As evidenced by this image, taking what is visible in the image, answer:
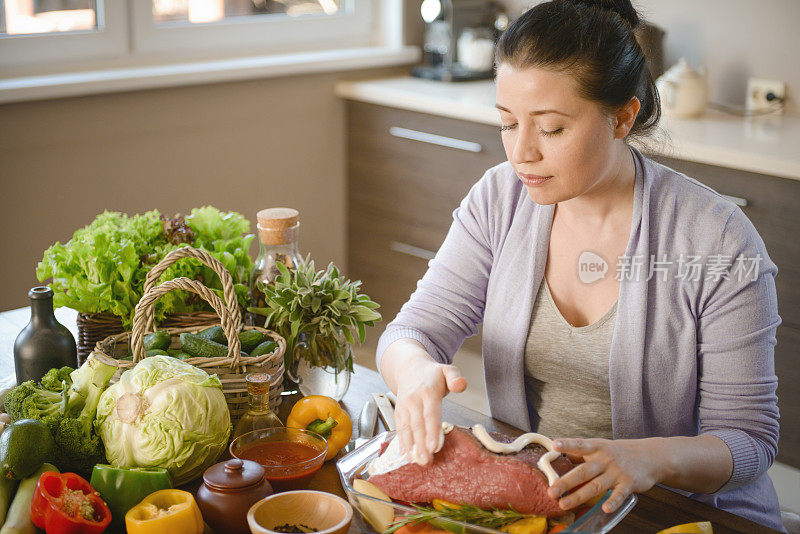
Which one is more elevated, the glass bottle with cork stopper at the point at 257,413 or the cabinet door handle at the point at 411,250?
the glass bottle with cork stopper at the point at 257,413

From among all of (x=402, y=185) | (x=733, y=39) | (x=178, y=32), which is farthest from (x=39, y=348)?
(x=733, y=39)

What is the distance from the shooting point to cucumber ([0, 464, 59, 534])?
38.7 inches

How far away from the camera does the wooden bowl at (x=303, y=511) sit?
96cm

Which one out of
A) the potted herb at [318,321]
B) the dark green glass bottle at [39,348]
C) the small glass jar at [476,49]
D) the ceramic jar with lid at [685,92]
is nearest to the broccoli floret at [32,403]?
the dark green glass bottle at [39,348]

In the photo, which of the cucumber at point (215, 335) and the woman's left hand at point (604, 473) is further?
the cucumber at point (215, 335)

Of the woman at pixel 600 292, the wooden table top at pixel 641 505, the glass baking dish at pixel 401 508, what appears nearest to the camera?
the glass baking dish at pixel 401 508

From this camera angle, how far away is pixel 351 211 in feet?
10.8

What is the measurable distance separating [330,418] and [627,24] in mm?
764

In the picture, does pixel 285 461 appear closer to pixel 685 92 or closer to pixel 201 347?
pixel 201 347

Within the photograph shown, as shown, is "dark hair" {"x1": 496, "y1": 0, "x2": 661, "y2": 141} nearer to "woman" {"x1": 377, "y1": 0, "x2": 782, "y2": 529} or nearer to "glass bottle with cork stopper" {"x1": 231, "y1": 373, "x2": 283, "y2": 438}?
"woman" {"x1": 377, "y1": 0, "x2": 782, "y2": 529}

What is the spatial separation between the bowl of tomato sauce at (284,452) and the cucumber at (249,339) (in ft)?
0.56

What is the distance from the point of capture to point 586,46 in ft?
4.30

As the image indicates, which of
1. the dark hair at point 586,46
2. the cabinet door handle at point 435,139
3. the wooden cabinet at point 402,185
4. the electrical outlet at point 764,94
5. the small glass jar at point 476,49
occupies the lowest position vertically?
the wooden cabinet at point 402,185

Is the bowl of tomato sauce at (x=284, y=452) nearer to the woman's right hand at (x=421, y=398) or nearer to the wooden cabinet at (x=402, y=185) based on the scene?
the woman's right hand at (x=421, y=398)
